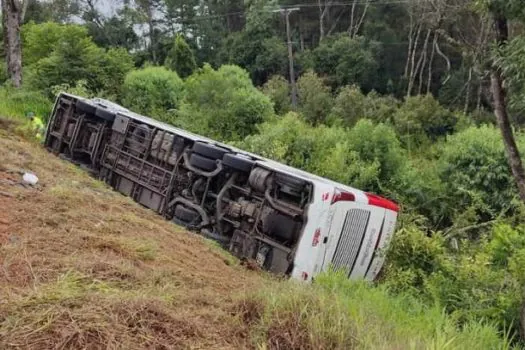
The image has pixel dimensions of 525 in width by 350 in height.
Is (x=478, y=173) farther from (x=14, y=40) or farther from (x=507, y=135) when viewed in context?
(x=14, y=40)

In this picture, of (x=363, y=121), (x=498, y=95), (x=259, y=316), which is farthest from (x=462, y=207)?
(x=259, y=316)

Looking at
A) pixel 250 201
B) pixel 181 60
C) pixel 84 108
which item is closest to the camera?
pixel 250 201

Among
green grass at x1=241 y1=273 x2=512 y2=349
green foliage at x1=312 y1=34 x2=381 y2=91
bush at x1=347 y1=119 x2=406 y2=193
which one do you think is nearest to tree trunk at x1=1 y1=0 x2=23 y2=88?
bush at x1=347 y1=119 x2=406 y2=193

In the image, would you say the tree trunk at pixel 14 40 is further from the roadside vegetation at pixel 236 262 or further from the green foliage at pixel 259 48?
the green foliage at pixel 259 48

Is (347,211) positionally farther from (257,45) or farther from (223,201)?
(257,45)

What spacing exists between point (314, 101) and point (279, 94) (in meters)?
2.83

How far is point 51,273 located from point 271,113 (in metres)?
13.6

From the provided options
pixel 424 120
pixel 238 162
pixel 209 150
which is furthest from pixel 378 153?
pixel 424 120

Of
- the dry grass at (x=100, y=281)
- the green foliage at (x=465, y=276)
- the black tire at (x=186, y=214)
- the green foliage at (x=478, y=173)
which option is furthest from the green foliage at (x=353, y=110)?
the dry grass at (x=100, y=281)

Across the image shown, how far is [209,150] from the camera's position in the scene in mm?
8016

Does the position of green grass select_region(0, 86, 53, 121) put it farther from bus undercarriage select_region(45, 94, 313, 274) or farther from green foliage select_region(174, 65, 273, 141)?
bus undercarriage select_region(45, 94, 313, 274)

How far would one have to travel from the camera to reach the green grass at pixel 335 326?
3.11 m

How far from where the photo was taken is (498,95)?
278 inches

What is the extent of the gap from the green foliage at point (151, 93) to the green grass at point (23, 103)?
3277 mm
